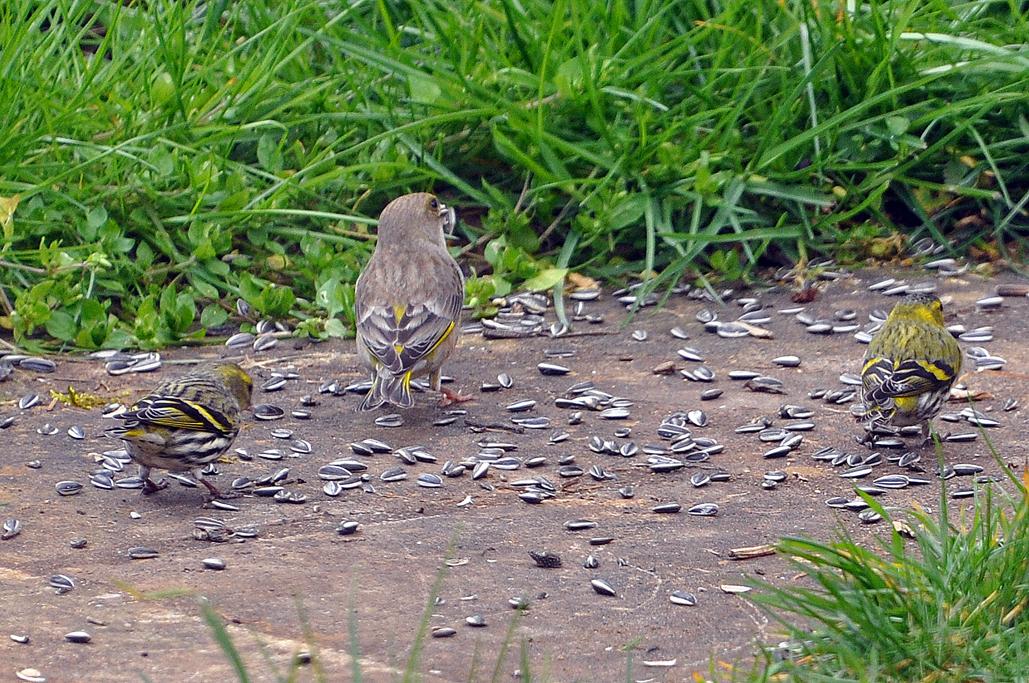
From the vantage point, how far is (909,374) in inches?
207

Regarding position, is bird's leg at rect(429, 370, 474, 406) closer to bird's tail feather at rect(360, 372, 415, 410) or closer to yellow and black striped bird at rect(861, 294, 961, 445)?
bird's tail feather at rect(360, 372, 415, 410)

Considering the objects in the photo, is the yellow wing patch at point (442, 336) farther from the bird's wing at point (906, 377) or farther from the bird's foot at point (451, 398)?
the bird's wing at point (906, 377)

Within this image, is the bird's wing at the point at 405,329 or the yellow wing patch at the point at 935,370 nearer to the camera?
the yellow wing patch at the point at 935,370

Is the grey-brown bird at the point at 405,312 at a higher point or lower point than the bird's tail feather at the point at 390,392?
higher

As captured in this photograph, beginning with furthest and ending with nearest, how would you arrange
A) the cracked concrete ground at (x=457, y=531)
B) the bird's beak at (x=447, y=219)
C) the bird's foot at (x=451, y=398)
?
1. the bird's beak at (x=447, y=219)
2. the bird's foot at (x=451, y=398)
3. the cracked concrete ground at (x=457, y=531)

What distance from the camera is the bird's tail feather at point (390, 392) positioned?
5.91m

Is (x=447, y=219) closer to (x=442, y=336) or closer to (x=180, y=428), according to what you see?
A: (x=442, y=336)

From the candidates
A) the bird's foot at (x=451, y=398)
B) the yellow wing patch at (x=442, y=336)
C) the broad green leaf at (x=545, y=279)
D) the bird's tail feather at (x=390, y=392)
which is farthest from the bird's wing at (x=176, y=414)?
the broad green leaf at (x=545, y=279)

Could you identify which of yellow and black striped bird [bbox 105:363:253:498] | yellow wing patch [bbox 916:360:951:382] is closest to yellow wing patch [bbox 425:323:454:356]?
yellow and black striped bird [bbox 105:363:253:498]

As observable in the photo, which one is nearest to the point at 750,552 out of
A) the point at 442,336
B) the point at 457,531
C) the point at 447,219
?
the point at 457,531

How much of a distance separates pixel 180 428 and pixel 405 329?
1.32 meters

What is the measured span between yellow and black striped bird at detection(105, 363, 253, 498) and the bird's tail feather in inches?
31.7

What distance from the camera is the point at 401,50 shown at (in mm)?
7805

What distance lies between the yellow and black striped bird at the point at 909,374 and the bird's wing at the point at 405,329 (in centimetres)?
168
